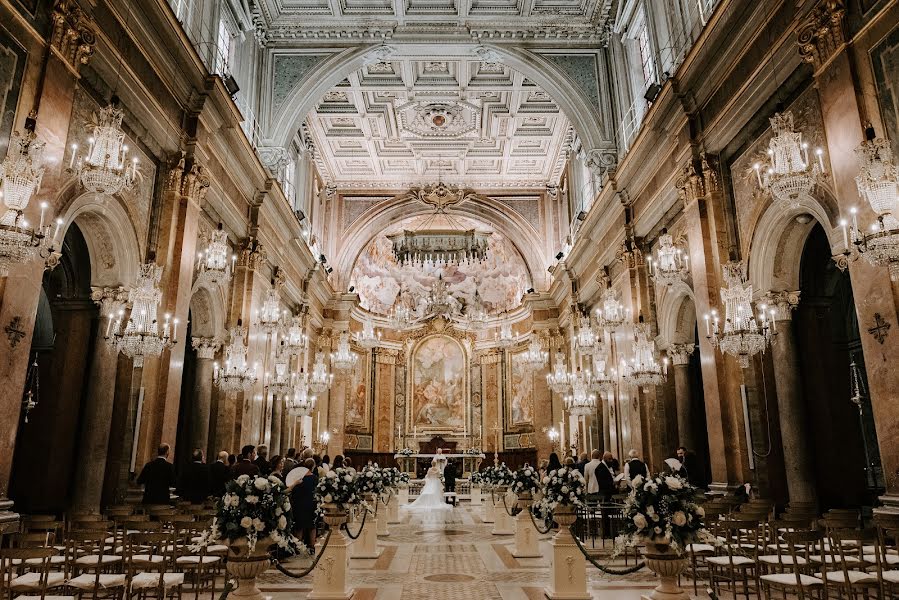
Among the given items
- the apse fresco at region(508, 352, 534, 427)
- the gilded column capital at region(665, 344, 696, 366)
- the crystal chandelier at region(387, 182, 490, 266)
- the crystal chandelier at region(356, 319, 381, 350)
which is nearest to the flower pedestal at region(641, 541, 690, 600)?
the gilded column capital at region(665, 344, 696, 366)

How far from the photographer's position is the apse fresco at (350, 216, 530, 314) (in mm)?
28484

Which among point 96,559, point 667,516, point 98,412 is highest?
point 98,412

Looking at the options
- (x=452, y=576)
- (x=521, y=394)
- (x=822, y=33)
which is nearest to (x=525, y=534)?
(x=452, y=576)

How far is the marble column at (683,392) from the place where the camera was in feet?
40.8

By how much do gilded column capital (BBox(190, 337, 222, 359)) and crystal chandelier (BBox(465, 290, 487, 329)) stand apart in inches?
654

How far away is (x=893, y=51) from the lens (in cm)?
637

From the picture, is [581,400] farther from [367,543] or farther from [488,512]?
[367,543]

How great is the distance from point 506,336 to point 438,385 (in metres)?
3.92

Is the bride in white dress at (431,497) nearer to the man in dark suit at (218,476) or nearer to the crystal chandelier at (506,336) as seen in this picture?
Result: the man in dark suit at (218,476)

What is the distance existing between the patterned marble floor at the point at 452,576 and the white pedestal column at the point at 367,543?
17 cm

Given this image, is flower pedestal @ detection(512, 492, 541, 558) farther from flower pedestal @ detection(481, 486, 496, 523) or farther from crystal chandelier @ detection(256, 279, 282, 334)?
crystal chandelier @ detection(256, 279, 282, 334)

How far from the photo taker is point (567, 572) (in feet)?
21.6

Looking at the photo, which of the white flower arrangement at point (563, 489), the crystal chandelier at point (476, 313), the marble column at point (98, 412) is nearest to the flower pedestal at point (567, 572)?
the white flower arrangement at point (563, 489)

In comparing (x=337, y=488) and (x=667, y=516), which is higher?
(x=337, y=488)
